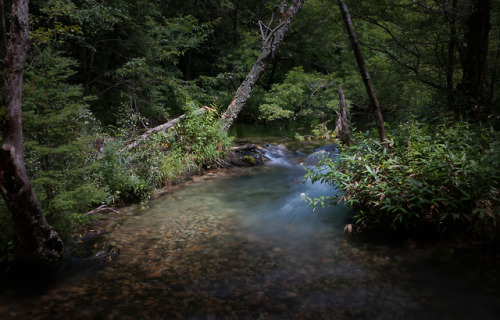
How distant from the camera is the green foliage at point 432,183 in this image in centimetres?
344

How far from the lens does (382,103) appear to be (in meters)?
17.6

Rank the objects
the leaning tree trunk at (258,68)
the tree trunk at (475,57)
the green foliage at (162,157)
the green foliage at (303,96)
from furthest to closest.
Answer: the green foliage at (303,96) < the leaning tree trunk at (258,68) < the green foliage at (162,157) < the tree trunk at (475,57)

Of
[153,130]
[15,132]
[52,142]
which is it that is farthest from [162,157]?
[15,132]

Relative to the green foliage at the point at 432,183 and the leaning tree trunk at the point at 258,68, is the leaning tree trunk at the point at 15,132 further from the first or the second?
the leaning tree trunk at the point at 258,68

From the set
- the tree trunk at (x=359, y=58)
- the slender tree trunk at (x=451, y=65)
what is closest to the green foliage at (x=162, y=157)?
the tree trunk at (x=359, y=58)

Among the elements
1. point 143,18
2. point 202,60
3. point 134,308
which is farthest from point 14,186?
point 202,60

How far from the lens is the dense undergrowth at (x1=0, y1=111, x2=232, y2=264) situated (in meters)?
3.38

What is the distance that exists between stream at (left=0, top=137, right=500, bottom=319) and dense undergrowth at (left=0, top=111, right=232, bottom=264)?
0.58 meters

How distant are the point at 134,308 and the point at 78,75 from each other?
11683 mm

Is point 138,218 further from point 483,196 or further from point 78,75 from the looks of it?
point 78,75

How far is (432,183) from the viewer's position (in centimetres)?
379

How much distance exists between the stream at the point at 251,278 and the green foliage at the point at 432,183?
0.53 meters

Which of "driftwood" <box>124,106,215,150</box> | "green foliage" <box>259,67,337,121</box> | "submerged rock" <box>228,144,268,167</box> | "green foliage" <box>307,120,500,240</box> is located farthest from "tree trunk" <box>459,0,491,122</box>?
"green foliage" <box>259,67,337,121</box>

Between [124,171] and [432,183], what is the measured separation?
5.42m
